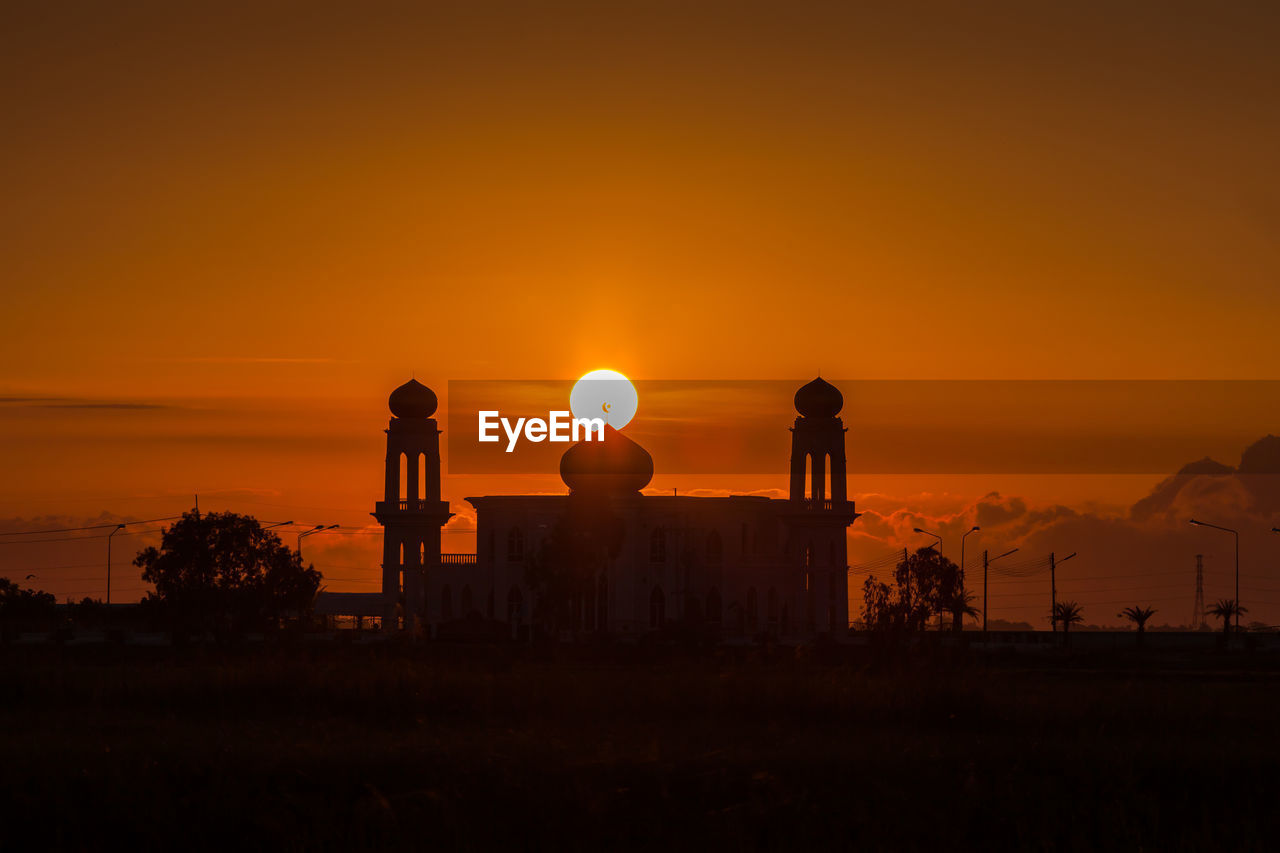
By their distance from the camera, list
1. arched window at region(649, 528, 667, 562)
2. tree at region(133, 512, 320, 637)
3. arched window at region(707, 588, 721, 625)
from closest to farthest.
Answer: tree at region(133, 512, 320, 637), arched window at region(649, 528, 667, 562), arched window at region(707, 588, 721, 625)

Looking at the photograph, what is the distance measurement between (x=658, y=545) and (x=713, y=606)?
4.55m

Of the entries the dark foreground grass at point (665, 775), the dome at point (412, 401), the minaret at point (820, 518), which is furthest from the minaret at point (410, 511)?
the dark foreground grass at point (665, 775)

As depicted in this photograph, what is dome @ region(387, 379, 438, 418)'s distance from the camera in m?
85.9

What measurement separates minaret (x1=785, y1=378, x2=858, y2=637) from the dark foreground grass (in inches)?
2050

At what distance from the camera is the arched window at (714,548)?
8331 cm

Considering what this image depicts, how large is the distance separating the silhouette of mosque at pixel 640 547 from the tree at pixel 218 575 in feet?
25.5

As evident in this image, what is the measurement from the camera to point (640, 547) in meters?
80.1

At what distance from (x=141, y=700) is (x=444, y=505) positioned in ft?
182

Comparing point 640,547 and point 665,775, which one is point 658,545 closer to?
point 640,547

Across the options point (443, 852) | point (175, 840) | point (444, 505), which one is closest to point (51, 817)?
point (175, 840)

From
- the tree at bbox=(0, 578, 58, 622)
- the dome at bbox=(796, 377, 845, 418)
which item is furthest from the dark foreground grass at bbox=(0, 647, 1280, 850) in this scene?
the tree at bbox=(0, 578, 58, 622)

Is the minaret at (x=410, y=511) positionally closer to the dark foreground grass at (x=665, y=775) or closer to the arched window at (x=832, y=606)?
the arched window at (x=832, y=606)

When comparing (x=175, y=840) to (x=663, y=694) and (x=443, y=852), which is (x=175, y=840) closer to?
(x=443, y=852)

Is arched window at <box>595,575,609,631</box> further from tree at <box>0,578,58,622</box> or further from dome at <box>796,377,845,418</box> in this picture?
tree at <box>0,578,58,622</box>
